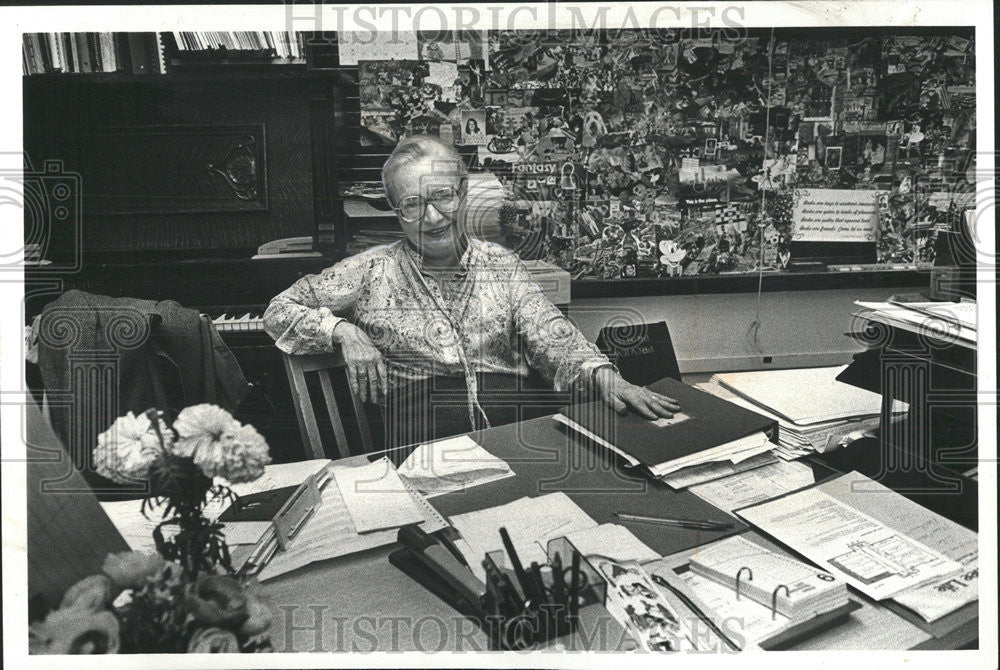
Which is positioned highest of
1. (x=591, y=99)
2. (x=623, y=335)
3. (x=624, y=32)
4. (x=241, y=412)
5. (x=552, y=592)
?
(x=624, y=32)

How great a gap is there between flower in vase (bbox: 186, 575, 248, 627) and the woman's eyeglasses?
692 mm

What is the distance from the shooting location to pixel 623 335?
1423mm

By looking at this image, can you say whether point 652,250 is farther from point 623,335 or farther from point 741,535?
point 741,535

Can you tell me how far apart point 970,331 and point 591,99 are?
828 millimetres

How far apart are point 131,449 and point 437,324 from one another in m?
0.56

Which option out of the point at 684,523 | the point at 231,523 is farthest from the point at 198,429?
the point at 684,523

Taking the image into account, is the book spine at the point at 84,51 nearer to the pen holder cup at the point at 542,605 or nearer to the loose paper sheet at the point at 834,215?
the pen holder cup at the point at 542,605

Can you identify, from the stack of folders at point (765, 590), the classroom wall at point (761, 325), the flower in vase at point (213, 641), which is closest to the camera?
the stack of folders at point (765, 590)

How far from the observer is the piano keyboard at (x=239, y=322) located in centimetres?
138

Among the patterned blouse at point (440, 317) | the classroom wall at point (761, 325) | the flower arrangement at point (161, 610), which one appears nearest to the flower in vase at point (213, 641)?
the flower arrangement at point (161, 610)

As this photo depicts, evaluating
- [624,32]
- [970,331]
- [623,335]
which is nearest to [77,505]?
[623,335]

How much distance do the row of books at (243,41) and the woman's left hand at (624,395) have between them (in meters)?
0.81

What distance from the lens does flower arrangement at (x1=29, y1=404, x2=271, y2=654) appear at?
1.21 meters

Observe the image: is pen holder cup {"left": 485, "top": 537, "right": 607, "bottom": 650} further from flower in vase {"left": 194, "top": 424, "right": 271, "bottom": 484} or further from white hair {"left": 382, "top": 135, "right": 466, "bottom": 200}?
white hair {"left": 382, "top": 135, "right": 466, "bottom": 200}
